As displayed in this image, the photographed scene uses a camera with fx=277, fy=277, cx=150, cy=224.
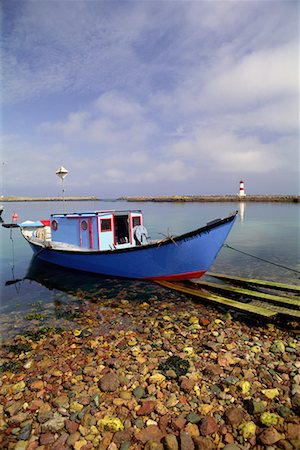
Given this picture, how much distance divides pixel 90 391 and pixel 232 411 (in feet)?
10.1

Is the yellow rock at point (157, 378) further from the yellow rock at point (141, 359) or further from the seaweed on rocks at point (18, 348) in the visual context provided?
the seaweed on rocks at point (18, 348)

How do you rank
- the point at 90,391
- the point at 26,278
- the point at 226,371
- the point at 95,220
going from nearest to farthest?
the point at 90,391, the point at 226,371, the point at 95,220, the point at 26,278

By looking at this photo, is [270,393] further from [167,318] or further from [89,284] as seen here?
[89,284]

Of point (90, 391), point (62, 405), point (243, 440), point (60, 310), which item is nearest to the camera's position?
point (243, 440)

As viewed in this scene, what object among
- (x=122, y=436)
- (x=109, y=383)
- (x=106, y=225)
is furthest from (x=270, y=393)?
(x=106, y=225)

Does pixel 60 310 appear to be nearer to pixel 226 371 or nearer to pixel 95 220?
pixel 95 220

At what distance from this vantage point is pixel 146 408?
18.4 ft

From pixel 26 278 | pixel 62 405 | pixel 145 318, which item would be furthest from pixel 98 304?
pixel 26 278

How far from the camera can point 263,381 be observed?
626 centimetres

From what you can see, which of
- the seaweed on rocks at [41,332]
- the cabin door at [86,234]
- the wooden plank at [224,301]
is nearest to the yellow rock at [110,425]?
the seaweed on rocks at [41,332]

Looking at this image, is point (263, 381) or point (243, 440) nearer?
point (243, 440)

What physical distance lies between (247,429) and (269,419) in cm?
50

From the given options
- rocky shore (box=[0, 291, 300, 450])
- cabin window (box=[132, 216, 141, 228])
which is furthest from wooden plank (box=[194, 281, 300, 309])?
cabin window (box=[132, 216, 141, 228])

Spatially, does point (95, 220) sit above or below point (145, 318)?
above
